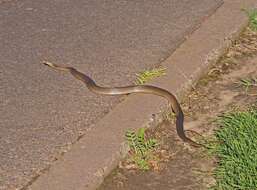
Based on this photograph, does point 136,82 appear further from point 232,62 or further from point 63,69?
Answer: point 232,62

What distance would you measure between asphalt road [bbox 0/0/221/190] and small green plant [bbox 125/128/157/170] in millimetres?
329

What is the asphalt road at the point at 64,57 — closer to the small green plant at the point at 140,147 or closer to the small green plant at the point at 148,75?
the small green plant at the point at 148,75

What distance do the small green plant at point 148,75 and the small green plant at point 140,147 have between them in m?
0.72

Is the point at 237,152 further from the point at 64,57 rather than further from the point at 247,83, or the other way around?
the point at 64,57

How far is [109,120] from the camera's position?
4469 mm

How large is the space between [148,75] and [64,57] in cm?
82

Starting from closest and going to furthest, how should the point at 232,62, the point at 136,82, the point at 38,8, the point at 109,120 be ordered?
the point at 109,120, the point at 136,82, the point at 232,62, the point at 38,8

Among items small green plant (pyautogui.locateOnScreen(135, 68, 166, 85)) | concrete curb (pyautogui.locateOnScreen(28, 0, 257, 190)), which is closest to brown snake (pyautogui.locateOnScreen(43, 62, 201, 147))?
concrete curb (pyautogui.locateOnScreen(28, 0, 257, 190))

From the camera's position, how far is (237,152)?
3998 mm

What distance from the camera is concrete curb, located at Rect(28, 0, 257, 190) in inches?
153

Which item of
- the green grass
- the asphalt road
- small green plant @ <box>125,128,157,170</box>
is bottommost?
the asphalt road

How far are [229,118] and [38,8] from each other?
2762 millimetres

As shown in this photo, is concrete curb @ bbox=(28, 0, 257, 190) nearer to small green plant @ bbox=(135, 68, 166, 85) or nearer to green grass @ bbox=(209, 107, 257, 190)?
small green plant @ bbox=(135, 68, 166, 85)

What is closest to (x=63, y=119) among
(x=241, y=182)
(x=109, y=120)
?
(x=109, y=120)
